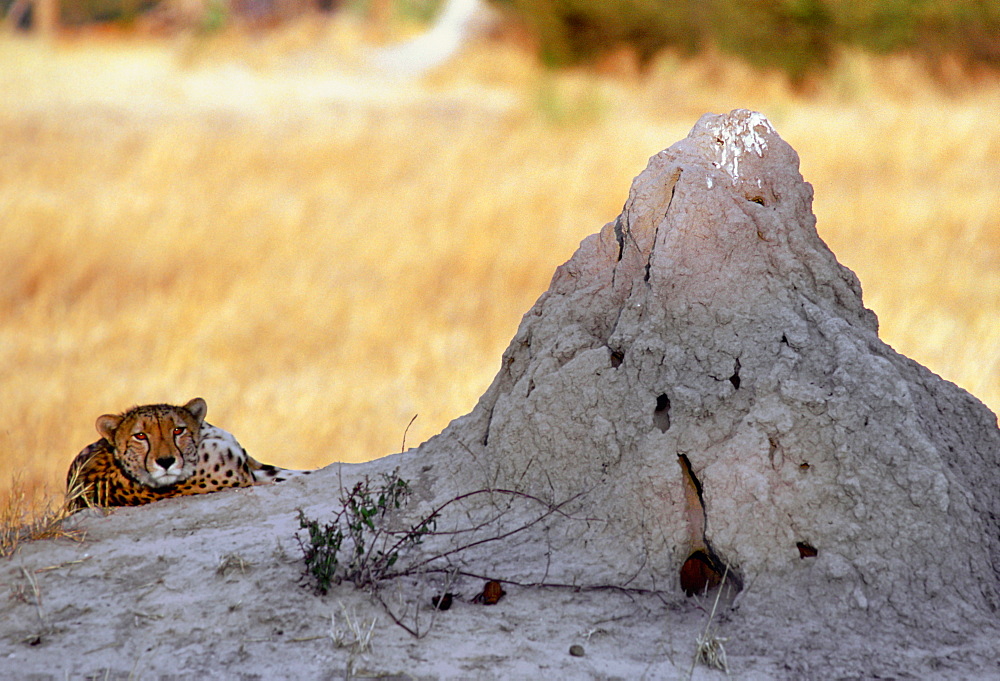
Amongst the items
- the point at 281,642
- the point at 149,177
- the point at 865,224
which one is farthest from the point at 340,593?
the point at 149,177

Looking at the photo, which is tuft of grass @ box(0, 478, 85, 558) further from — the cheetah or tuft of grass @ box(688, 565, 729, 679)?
tuft of grass @ box(688, 565, 729, 679)

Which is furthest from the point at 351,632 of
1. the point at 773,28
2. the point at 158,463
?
the point at 773,28

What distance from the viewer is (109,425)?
467 cm

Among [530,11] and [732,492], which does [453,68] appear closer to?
[530,11]

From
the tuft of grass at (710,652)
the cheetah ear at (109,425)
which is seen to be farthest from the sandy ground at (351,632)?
the cheetah ear at (109,425)

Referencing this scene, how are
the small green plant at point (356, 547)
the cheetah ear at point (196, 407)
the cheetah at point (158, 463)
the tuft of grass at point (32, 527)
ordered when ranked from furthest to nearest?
the cheetah ear at point (196, 407) → the cheetah at point (158, 463) → the tuft of grass at point (32, 527) → the small green plant at point (356, 547)

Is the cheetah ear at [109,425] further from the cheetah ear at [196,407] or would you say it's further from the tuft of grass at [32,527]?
the tuft of grass at [32,527]

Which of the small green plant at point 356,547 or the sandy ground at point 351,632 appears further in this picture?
the small green plant at point 356,547

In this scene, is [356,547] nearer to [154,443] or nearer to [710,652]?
[710,652]

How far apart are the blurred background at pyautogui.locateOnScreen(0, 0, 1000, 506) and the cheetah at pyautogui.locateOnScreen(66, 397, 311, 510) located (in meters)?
0.31

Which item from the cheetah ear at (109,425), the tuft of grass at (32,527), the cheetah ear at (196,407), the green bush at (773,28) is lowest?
the tuft of grass at (32,527)

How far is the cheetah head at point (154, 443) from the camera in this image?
15.0 ft

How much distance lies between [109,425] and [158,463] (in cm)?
32

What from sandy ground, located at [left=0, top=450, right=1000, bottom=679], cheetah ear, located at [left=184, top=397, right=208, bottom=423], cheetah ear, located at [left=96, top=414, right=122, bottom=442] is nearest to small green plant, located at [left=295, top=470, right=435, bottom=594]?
sandy ground, located at [left=0, top=450, right=1000, bottom=679]
